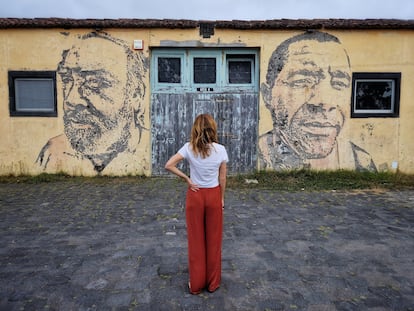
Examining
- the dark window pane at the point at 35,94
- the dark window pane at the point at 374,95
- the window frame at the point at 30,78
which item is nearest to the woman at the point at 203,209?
the window frame at the point at 30,78

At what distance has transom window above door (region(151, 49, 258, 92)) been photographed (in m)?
9.80

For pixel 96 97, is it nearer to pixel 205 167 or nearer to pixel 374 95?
pixel 205 167

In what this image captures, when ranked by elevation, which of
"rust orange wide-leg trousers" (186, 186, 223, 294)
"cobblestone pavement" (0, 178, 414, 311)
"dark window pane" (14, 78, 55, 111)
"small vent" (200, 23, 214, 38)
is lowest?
"cobblestone pavement" (0, 178, 414, 311)

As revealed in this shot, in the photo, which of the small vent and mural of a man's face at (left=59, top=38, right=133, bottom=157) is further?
mural of a man's face at (left=59, top=38, right=133, bottom=157)

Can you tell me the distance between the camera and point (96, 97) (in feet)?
32.0

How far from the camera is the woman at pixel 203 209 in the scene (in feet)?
11.8

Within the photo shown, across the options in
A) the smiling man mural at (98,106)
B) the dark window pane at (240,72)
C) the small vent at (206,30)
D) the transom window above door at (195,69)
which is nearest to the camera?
the small vent at (206,30)

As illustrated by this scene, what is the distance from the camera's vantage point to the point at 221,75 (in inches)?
388

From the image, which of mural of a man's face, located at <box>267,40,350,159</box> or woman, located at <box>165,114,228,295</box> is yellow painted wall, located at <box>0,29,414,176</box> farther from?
woman, located at <box>165,114,228,295</box>

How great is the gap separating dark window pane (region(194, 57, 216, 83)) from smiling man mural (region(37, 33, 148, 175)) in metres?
1.32

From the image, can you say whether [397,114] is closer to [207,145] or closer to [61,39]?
[207,145]

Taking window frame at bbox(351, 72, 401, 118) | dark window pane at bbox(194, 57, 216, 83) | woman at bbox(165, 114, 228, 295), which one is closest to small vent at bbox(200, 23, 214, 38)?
dark window pane at bbox(194, 57, 216, 83)

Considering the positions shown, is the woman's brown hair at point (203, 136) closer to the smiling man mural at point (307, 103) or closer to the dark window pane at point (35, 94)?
the smiling man mural at point (307, 103)

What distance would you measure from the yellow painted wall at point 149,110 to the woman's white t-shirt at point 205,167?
20.8ft
